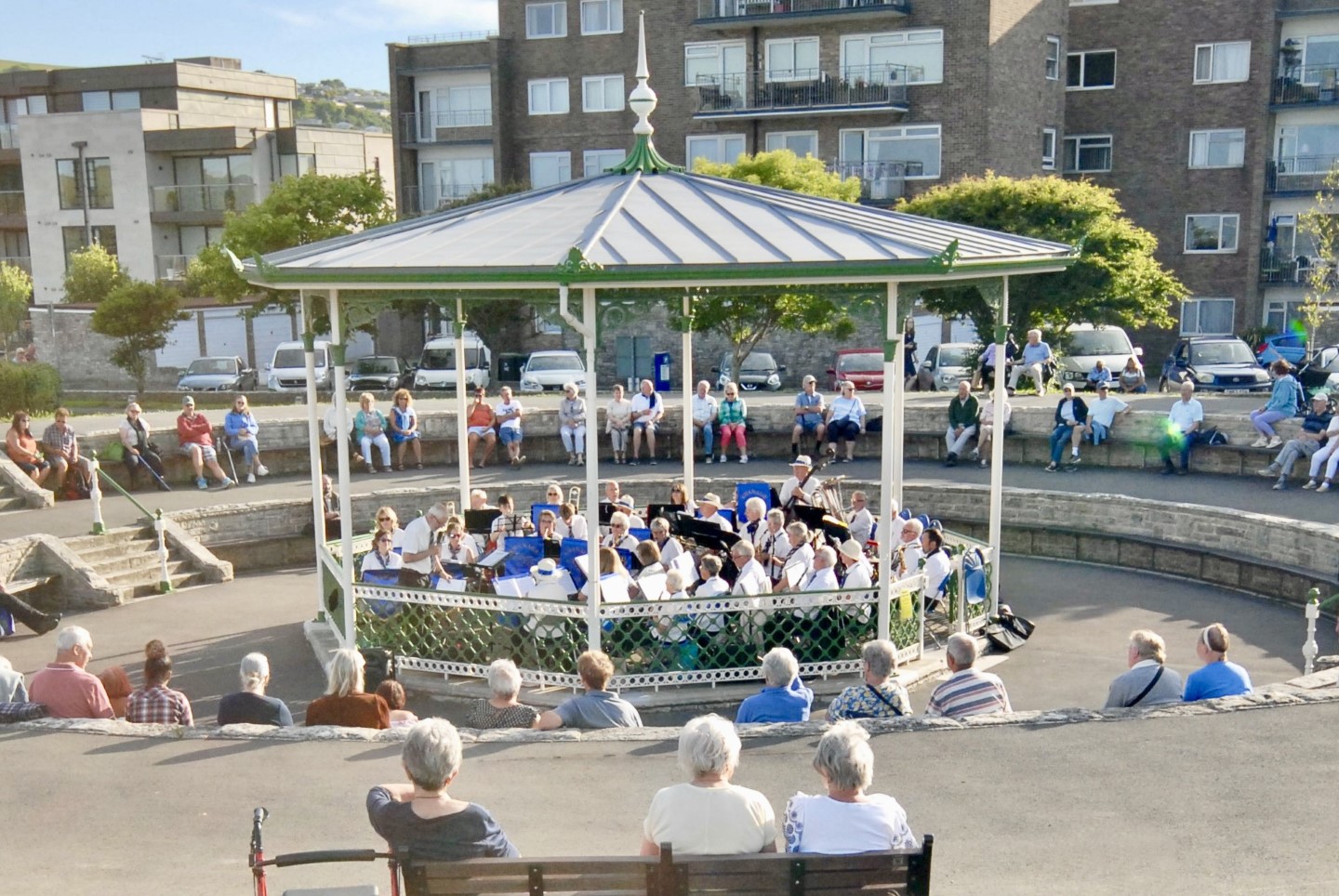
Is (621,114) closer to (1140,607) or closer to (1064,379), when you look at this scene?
(1064,379)

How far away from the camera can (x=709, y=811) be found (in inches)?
221

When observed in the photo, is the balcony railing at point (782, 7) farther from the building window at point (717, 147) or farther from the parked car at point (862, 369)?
the parked car at point (862, 369)

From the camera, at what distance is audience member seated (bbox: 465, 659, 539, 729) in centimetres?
865

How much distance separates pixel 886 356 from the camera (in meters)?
11.7

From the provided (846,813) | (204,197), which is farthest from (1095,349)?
(204,197)

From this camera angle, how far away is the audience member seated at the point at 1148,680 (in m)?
8.90

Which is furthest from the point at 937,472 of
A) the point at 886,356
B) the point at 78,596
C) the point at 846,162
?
the point at 846,162

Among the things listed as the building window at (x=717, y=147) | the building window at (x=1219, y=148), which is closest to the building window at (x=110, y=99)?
the building window at (x=717, y=147)

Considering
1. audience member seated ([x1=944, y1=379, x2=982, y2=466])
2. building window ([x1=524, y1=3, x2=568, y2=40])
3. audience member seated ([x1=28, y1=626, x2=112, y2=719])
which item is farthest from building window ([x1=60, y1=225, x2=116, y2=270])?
audience member seated ([x1=28, y1=626, x2=112, y2=719])

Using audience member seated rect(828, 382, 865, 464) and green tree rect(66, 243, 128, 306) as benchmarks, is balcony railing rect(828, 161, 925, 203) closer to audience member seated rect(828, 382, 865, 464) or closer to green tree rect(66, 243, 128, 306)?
audience member seated rect(828, 382, 865, 464)

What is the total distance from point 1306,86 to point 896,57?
12.9m

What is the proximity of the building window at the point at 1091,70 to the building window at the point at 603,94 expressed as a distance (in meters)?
14.8

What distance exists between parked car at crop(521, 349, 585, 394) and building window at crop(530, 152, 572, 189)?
12594mm

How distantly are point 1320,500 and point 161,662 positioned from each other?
14.1 meters
